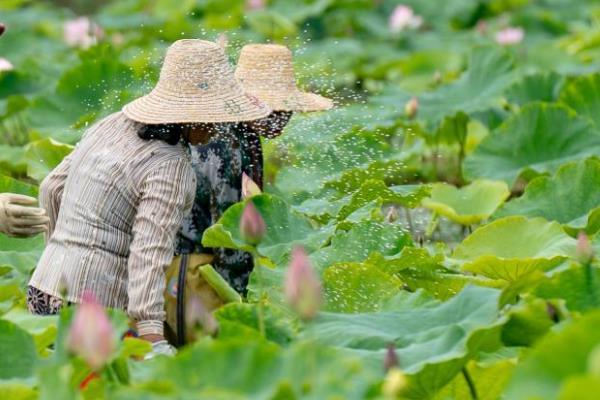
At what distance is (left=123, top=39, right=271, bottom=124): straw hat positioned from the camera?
9.68 feet

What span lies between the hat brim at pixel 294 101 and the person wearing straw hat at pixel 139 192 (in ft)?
1.17

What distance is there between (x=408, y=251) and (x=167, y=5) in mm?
6190

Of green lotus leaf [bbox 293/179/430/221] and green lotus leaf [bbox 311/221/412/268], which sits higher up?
green lotus leaf [bbox 311/221/412/268]

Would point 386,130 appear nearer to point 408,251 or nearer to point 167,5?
point 408,251

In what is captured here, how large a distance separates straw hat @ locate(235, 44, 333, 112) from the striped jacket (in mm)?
503

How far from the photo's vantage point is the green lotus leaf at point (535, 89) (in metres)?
5.36

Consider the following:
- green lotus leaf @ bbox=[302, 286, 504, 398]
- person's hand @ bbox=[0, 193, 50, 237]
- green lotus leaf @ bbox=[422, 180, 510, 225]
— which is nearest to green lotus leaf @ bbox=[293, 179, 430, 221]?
green lotus leaf @ bbox=[422, 180, 510, 225]

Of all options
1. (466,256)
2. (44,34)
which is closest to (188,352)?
(466,256)

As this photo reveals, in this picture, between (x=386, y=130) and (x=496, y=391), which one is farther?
(x=386, y=130)

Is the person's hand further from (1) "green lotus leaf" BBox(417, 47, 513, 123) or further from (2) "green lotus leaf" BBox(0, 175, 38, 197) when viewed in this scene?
(1) "green lotus leaf" BBox(417, 47, 513, 123)

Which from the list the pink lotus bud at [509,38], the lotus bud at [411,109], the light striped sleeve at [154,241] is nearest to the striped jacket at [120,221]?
the light striped sleeve at [154,241]

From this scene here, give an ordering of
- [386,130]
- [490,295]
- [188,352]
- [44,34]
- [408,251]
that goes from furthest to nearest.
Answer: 1. [44,34]
2. [386,130]
3. [408,251]
4. [490,295]
5. [188,352]

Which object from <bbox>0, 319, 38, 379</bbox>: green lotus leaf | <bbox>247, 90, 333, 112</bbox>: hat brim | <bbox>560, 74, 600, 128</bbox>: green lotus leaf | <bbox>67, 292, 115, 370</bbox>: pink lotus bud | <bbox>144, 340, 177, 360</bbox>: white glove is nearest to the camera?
<bbox>67, 292, 115, 370</bbox>: pink lotus bud

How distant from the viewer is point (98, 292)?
298 cm
